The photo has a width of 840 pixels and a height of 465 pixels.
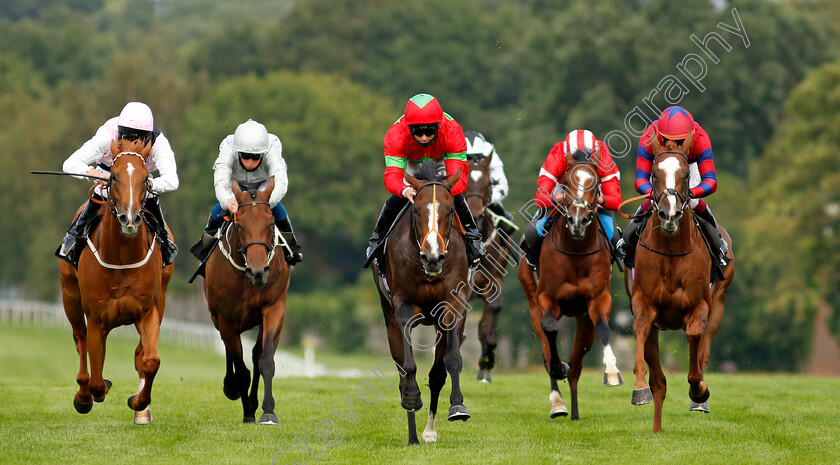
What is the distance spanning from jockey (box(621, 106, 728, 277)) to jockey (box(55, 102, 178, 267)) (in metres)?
4.45

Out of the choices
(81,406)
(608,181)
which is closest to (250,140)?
(81,406)

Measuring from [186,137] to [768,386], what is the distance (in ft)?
134

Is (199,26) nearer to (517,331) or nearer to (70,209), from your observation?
(70,209)

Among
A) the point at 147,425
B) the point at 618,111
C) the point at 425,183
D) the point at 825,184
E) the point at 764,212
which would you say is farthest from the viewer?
the point at 618,111

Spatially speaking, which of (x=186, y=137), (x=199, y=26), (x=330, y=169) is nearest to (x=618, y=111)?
(x=330, y=169)

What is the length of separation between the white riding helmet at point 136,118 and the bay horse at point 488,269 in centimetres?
483

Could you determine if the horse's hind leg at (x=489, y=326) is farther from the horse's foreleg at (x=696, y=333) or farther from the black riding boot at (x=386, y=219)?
the horse's foreleg at (x=696, y=333)

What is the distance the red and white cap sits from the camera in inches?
520

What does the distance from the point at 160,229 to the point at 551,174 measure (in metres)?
4.14

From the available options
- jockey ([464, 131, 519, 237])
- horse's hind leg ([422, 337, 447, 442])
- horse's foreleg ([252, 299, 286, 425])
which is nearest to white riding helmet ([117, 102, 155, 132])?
horse's foreleg ([252, 299, 286, 425])

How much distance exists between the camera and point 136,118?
1227 centimetres

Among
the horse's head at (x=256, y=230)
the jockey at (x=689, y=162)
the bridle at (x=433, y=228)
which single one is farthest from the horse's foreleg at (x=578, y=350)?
the horse's head at (x=256, y=230)

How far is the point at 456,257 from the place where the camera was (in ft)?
36.9

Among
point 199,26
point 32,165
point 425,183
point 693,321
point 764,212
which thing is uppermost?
point 199,26
